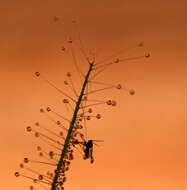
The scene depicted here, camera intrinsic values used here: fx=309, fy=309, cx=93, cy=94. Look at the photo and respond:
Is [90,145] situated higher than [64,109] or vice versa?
[64,109]

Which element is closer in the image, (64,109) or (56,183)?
(56,183)

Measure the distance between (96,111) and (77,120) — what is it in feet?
2.58

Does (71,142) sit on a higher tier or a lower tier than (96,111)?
lower

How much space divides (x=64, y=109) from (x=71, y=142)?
0.81 metres

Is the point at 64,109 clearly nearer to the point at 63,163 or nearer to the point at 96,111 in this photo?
the point at 96,111

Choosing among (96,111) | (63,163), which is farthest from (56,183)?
(96,111)

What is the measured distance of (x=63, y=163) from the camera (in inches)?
20.6

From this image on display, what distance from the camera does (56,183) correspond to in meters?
0.52

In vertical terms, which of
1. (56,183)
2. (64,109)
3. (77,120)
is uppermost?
(64,109)

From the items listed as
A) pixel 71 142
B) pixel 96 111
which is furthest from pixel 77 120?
pixel 96 111

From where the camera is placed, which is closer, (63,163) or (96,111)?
(63,163)

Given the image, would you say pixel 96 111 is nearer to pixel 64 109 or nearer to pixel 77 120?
pixel 64 109

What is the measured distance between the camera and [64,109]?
1.34 meters

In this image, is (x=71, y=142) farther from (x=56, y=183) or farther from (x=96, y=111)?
(x=96, y=111)
